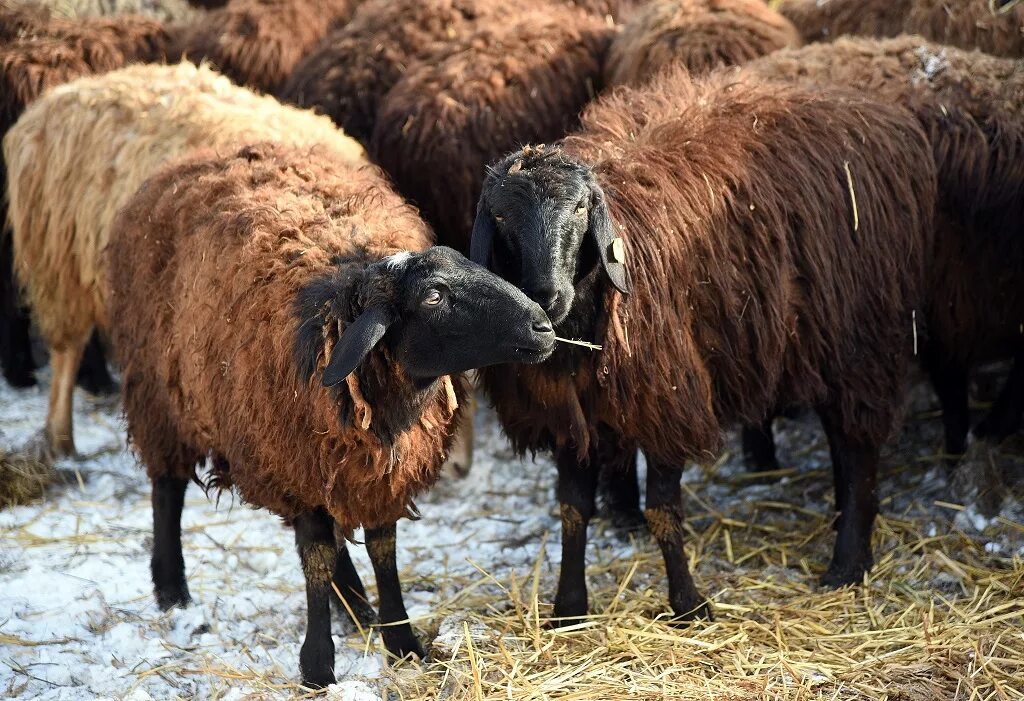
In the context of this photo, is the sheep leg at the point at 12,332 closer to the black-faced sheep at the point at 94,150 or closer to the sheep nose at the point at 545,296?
the black-faced sheep at the point at 94,150

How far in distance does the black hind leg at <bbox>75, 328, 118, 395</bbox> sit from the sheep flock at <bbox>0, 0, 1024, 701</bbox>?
655 mm

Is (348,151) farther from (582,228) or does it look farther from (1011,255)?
(1011,255)

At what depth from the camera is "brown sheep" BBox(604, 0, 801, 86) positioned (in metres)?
6.26

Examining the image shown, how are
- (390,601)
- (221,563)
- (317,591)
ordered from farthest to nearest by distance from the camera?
(221,563) < (390,601) < (317,591)

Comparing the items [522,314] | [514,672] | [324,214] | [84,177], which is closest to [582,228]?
[522,314]

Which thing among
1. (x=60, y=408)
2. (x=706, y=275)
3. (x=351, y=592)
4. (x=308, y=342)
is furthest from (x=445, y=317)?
(x=60, y=408)

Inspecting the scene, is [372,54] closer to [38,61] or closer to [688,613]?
[38,61]

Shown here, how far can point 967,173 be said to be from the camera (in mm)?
5168

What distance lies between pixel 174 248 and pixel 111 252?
21.3 inches

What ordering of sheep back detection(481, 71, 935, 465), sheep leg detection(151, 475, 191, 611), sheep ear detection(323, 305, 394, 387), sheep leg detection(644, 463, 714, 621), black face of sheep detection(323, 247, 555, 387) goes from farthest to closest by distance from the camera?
sheep leg detection(151, 475, 191, 611), sheep leg detection(644, 463, 714, 621), sheep back detection(481, 71, 935, 465), black face of sheep detection(323, 247, 555, 387), sheep ear detection(323, 305, 394, 387)

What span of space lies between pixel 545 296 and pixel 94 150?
9.86 ft

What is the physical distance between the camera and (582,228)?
158 inches

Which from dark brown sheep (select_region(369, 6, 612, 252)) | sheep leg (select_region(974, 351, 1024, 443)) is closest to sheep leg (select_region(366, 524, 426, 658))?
dark brown sheep (select_region(369, 6, 612, 252))

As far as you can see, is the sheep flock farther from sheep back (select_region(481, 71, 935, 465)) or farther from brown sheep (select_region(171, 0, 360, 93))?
brown sheep (select_region(171, 0, 360, 93))
